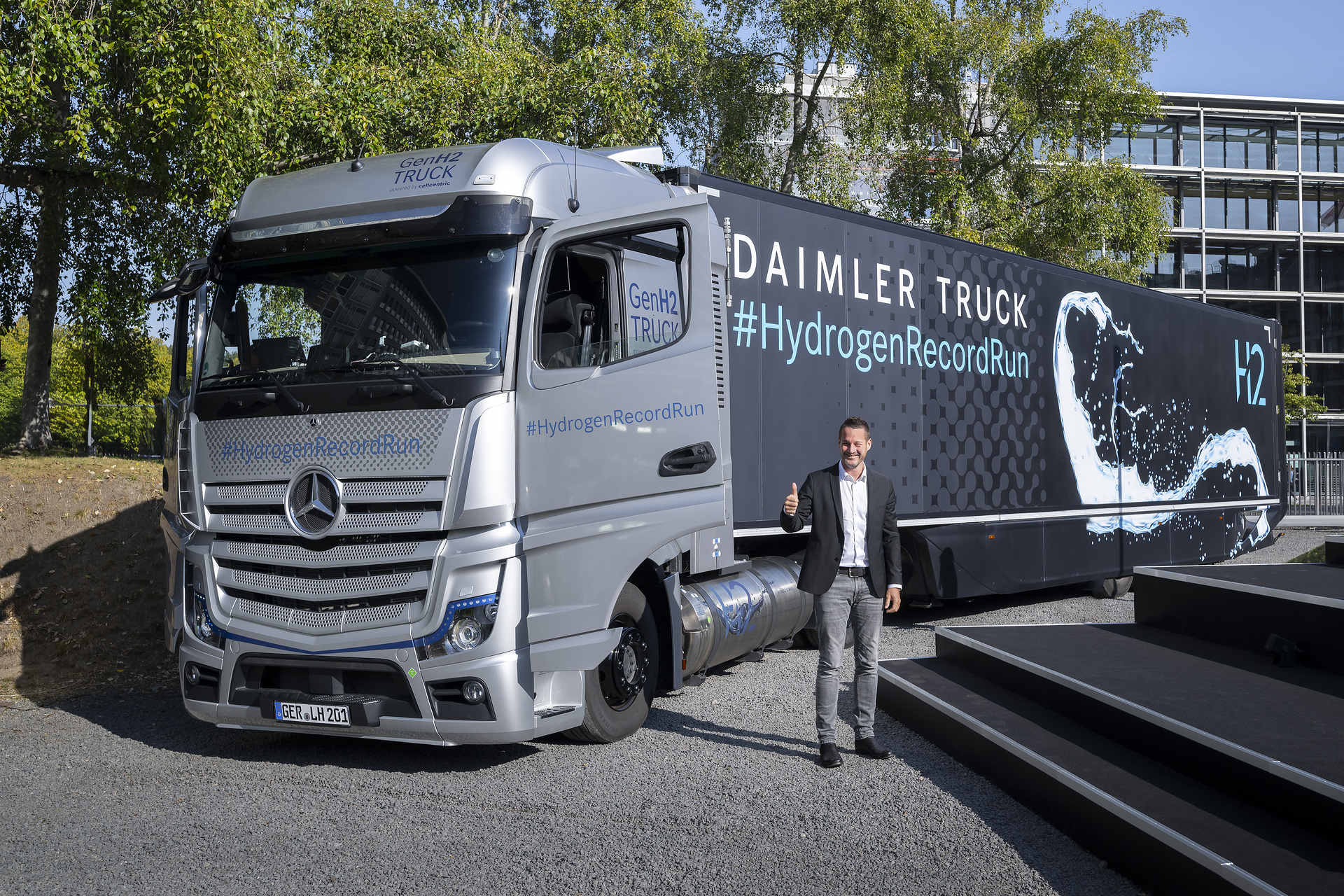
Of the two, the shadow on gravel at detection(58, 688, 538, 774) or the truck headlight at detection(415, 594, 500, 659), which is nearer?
the truck headlight at detection(415, 594, 500, 659)

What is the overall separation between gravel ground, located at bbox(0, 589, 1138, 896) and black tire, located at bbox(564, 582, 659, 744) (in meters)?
0.13

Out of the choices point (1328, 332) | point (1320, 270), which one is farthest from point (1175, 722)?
point (1320, 270)

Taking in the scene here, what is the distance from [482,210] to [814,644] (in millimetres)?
5025

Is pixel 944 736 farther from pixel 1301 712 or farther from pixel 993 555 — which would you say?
pixel 993 555

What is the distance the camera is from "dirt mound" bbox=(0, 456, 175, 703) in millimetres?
8688

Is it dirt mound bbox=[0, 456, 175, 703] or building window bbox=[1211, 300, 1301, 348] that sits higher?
building window bbox=[1211, 300, 1301, 348]

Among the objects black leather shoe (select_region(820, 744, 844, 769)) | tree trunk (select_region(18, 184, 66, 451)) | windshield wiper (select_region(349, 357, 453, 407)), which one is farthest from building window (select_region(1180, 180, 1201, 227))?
windshield wiper (select_region(349, 357, 453, 407))

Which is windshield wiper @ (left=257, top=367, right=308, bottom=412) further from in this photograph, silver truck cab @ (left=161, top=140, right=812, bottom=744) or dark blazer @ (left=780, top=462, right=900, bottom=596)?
dark blazer @ (left=780, top=462, right=900, bottom=596)

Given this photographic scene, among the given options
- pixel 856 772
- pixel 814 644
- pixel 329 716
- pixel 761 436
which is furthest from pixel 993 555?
pixel 329 716

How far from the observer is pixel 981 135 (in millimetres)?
23422

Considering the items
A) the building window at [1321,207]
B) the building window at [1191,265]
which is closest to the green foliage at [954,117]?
the building window at [1191,265]

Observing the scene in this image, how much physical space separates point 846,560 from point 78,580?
27.1ft

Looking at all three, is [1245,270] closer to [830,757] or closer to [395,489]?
[830,757]

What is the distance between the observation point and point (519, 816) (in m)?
4.88
